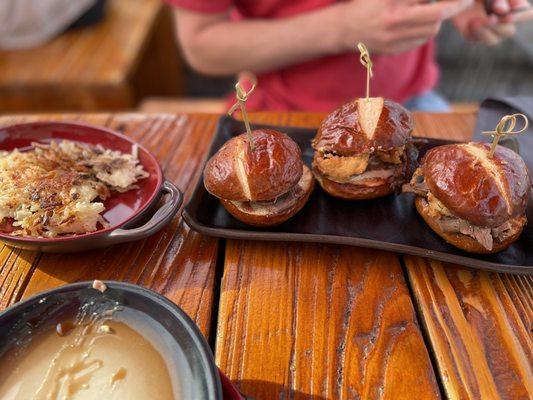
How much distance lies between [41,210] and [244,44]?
0.92 metres

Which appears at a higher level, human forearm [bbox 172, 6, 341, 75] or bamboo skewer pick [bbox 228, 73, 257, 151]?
bamboo skewer pick [bbox 228, 73, 257, 151]

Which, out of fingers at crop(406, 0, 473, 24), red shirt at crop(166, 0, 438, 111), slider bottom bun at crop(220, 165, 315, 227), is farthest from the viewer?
red shirt at crop(166, 0, 438, 111)

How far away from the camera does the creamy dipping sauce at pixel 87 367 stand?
0.64 metres

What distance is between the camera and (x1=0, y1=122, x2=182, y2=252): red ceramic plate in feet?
3.06

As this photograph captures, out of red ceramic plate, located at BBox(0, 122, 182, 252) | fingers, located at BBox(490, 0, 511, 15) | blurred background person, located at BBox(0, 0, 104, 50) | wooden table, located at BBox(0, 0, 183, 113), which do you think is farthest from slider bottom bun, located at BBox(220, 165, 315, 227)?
blurred background person, located at BBox(0, 0, 104, 50)

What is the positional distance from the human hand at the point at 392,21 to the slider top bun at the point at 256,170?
621 mm

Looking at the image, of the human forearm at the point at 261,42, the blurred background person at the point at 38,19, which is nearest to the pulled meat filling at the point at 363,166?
the human forearm at the point at 261,42

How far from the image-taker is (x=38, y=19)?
247cm

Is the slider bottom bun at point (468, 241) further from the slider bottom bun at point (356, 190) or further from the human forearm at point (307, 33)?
the human forearm at point (307, 33)

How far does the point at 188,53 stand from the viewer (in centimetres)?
173

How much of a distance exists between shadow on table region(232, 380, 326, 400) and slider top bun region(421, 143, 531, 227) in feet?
1.53

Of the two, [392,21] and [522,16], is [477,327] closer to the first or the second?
[392,21]

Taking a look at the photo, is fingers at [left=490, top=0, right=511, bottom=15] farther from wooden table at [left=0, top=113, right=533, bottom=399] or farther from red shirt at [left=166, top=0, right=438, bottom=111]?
wooden table at [left=0, top=113, right=533, bottom=399]

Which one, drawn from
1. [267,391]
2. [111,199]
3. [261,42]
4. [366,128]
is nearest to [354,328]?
[267,391]
